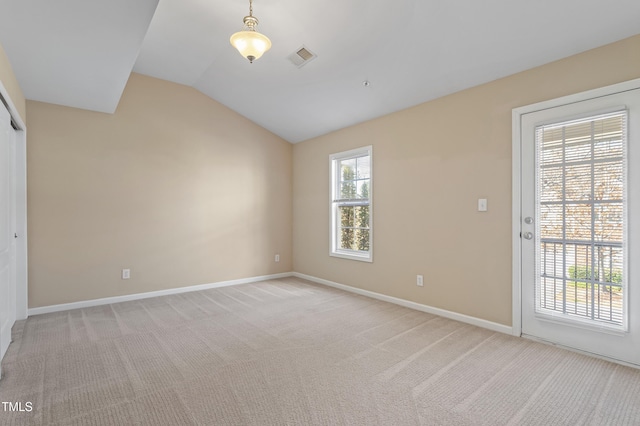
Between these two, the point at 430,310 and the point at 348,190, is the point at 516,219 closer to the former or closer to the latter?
the point at 430,310

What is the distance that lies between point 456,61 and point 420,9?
0.69 meters

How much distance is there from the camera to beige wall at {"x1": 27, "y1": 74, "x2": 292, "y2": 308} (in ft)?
12.3

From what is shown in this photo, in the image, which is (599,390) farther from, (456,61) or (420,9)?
(420,9)

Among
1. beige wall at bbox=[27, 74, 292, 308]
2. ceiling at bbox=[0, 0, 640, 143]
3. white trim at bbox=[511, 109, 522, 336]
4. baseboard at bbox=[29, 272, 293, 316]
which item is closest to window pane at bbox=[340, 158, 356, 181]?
ceiling at bbox=[0, 0, 640, 143]

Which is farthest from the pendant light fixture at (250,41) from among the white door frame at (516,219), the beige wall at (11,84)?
the white door frame at (516,219)

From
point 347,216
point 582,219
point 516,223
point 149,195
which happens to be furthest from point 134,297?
point 582,219

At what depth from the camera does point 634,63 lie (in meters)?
2.39

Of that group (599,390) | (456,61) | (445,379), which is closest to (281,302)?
(445,379)

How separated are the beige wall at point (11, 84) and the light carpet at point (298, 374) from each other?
86.9 inches

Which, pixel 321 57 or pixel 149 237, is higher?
pixel 321 57

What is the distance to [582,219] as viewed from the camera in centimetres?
264

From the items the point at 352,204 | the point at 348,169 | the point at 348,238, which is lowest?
the point at 348,238

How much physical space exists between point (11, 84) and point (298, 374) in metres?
3.54

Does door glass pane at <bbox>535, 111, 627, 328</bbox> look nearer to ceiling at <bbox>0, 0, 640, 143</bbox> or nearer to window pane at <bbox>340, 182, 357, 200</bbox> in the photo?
ceiling at <bbox>0, 0, 640, 143</bbox>
